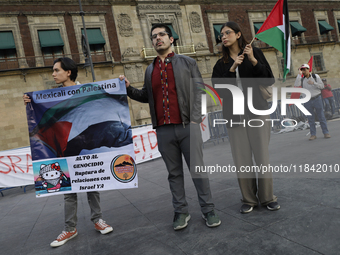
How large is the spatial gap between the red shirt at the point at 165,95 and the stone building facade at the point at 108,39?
56.3 feet

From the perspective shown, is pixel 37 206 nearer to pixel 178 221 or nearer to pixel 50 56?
pixel 178 221

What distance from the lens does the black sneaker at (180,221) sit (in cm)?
268

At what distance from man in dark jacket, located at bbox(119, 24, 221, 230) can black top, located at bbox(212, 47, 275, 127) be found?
300 mm

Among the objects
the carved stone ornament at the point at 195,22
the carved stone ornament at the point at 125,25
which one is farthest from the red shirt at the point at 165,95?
the carved stone ornament at the point at 195,22

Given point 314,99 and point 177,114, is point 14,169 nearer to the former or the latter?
point 177,114

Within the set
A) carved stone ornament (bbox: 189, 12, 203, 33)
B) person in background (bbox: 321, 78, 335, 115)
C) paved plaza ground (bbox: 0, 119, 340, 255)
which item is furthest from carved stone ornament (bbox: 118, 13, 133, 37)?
A: paved plaza ground (bbox: 0, 119, 340, 255)

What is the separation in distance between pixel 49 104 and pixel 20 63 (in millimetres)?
17319

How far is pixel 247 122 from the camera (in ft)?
9.48

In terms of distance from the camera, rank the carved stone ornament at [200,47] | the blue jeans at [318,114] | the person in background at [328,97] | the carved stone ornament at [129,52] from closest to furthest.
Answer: the blue jeans at [318,114], the person in background at [328,97], the carved stone ornament at [129,52], the carved stone ornament at [200,47]

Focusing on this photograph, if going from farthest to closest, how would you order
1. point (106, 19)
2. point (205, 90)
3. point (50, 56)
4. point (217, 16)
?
1. point (217, 16)
2. point (106, 19)
3. point (50, 56)
4. point (205, 90)

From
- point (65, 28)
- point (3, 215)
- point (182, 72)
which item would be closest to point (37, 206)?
point (3, 215)

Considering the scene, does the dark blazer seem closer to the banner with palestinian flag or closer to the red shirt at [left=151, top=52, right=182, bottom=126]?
the red shirt at [left=151, top=52, right=182, bottom=126]

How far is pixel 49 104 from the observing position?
324 centimetres

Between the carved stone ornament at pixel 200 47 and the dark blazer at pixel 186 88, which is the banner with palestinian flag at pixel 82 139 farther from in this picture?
the carved stone ornament at pixel 200 47
